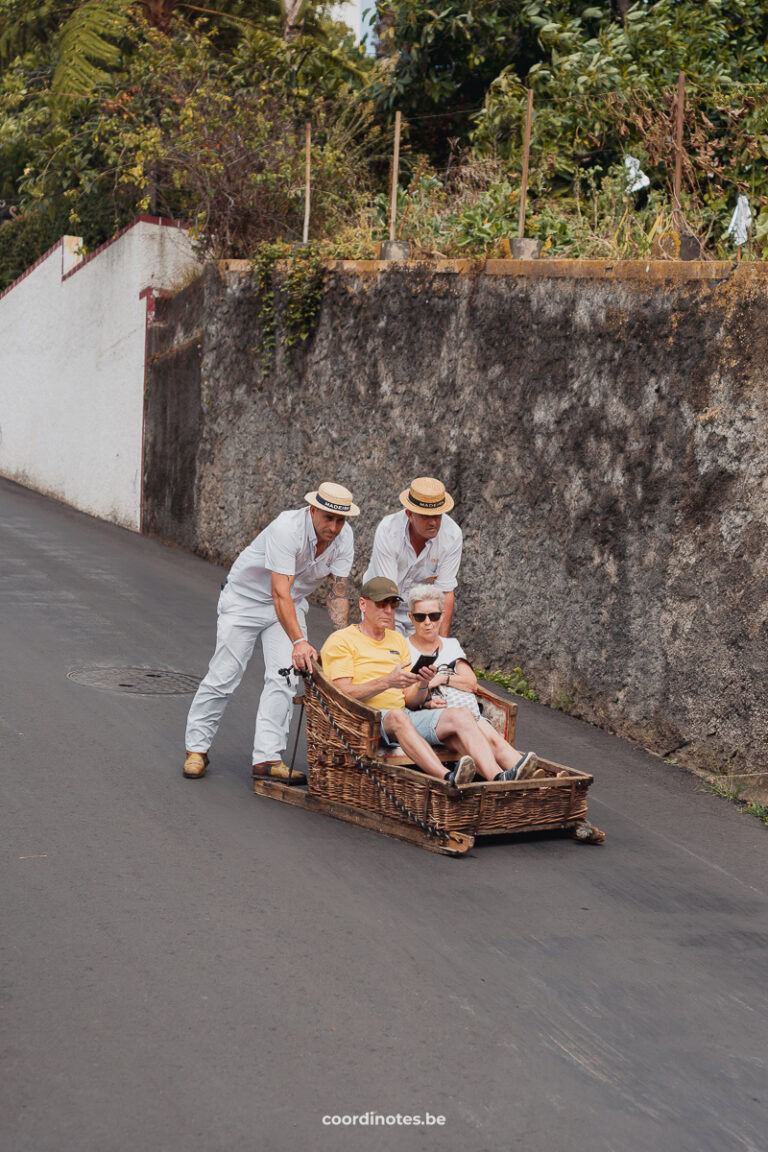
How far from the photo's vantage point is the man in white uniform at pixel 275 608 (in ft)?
24.1

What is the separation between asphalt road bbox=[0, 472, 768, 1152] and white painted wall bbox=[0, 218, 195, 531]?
14.2 m

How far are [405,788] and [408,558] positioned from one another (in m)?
1.94

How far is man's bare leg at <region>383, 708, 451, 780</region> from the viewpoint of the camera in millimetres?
6703

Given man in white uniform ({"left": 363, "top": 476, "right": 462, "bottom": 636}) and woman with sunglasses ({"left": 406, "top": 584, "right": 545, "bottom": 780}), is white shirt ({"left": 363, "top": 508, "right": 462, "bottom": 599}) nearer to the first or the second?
man in white uniform ({"left": 363, "top": 476, "right": 462, "bottom": 636})

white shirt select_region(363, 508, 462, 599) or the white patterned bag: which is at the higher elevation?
white shirt select_region(363, 508, 462, 599)

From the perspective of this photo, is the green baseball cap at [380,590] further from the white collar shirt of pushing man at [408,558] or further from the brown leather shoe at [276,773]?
the brown leather shoe at [276,773]

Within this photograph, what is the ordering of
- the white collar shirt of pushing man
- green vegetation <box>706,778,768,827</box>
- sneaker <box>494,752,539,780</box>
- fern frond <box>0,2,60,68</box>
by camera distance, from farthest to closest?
fern frond <box>0,2,60,68</box>
the white collar shirt of pushing man
green vegetation <box>706,778,768,827</box>
sneaker <box>494,752,539,780</box>

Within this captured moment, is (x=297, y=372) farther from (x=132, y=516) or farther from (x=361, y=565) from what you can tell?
(x=132, y=516)

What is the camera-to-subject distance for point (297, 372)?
49.2 ft

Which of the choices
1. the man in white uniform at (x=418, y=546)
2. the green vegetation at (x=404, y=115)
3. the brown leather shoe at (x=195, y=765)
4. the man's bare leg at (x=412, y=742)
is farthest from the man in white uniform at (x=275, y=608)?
the green vegetation at (x=404, y=115)

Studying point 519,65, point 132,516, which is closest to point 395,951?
point 519,65

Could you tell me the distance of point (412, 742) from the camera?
6.79m
